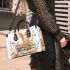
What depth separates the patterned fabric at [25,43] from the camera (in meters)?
3.12

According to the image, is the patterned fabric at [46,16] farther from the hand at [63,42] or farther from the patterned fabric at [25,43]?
the patterned fabric at [25,43]

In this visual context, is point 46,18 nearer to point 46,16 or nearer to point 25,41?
point 46,16

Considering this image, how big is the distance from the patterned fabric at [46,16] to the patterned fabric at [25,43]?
0.48 feet

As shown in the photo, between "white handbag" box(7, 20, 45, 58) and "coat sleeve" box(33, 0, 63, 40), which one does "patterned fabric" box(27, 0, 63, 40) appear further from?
"white handbag" box(7, 20, 45, 58)

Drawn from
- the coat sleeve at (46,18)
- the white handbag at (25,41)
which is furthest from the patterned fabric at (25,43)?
the coat sleeve at (46,18)

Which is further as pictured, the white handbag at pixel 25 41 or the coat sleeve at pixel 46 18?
the white handbag at pixel 25 41

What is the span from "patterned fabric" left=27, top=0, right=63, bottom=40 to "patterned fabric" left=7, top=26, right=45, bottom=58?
0.15m

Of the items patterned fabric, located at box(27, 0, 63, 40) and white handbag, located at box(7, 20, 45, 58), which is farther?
white handbag, located at box(7, 20, 45, 58)

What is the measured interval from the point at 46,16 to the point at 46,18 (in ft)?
0.06

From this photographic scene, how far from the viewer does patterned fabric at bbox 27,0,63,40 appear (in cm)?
296

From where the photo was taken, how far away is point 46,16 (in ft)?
9.78

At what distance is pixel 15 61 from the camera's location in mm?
6797

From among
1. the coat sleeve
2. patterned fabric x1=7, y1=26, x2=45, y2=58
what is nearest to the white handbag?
patterned fabric x1=7, y1=26, x2=45, y2=58

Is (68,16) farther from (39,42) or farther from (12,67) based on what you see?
(39,42)
